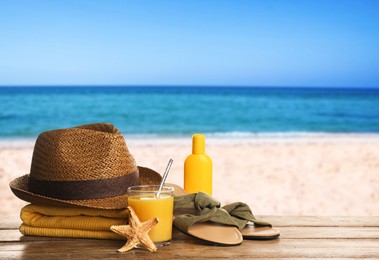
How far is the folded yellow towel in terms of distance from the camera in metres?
1.48

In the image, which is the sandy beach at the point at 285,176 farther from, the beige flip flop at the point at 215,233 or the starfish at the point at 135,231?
the starfish at the point at 135,231

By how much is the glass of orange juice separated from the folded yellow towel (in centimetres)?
9

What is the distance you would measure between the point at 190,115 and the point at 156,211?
1743 cm

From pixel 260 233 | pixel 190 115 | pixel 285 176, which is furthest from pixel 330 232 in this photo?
pixel 190 115

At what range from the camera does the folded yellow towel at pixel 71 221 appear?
148 centimetres

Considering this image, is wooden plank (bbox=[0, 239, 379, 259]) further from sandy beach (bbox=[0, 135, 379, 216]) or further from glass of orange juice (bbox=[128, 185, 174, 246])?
sandy beach (bbox=[0, 135, 379, 216])

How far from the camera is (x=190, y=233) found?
1.43 m

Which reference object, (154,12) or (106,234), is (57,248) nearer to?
(106,234)

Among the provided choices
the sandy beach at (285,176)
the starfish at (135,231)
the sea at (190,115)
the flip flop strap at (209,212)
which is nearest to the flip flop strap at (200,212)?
the flip flop strap at (209,212)

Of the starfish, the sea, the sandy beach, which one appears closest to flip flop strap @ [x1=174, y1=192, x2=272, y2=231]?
the starfish

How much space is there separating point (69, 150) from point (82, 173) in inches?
2.8

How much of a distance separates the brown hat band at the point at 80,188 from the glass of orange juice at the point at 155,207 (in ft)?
0.49

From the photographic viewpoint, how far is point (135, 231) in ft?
4.43

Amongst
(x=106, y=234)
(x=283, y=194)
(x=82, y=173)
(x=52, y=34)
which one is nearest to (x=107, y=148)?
(x=82, y=173)
